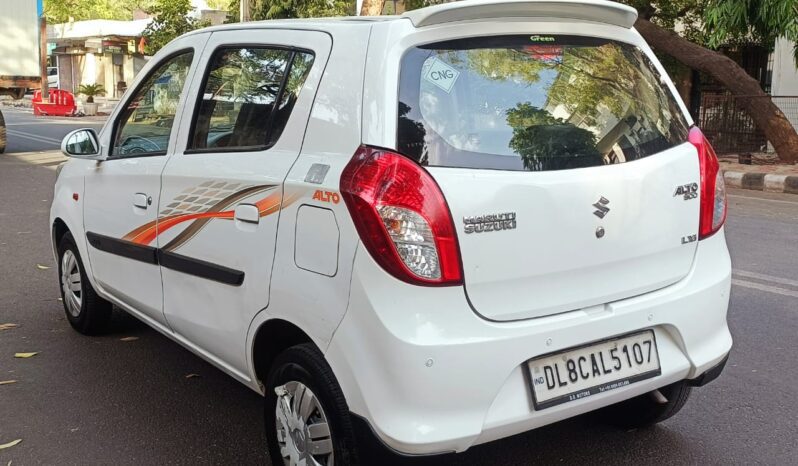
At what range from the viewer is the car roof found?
2.60 m

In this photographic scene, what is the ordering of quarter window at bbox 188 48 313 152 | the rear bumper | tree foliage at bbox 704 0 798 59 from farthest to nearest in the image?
tree foliage at bbox 704 0 798 59 < quarter window at bbox 188 48 313 152 < the rear bumper

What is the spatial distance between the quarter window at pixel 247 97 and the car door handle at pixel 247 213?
229 mm

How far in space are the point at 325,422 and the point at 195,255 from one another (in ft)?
3.26

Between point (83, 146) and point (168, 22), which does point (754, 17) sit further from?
point (168, 22)

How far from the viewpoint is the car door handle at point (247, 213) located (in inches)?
115

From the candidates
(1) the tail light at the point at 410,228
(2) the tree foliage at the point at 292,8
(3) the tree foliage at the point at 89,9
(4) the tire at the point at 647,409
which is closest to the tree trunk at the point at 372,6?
(2) the tree foliage at the point at 292,8

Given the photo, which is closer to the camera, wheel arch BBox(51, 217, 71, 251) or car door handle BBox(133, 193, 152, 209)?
car door handle BBox(133, 193, 152, 209)

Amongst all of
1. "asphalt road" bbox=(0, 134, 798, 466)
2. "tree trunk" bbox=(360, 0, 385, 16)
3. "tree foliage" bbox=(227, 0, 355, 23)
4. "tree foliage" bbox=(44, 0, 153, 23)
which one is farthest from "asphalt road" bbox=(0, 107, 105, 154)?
"tree foliage" bbox=(44, 0, 153, 23)

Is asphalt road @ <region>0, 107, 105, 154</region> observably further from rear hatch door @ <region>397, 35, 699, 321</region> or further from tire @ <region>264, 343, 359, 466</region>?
rear hatch door @ <region>397, 35, 699, 321</region>

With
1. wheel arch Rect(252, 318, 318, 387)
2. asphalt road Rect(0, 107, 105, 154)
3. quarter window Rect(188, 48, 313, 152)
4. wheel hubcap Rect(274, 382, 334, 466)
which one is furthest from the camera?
asphalt road Rect(0, 107, 105, 154)

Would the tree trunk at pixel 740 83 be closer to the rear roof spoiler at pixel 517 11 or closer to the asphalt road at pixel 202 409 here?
the asphalt road at pixel 202 409

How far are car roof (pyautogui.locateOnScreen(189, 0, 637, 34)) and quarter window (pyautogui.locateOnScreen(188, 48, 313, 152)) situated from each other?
153mm

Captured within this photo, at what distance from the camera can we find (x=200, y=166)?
3.33m

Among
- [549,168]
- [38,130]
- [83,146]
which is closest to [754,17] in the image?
[83,146]
